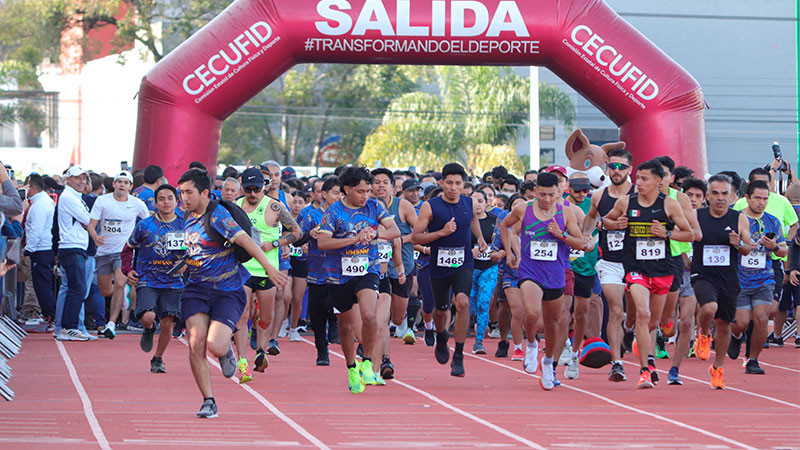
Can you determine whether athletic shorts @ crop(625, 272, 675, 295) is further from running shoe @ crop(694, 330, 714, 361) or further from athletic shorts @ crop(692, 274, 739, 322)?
running shoe @ crop(694, 330, 714, 361)

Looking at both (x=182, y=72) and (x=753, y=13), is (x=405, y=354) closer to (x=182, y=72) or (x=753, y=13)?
(x=182, y=72)

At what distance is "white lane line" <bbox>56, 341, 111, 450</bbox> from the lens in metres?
7.60

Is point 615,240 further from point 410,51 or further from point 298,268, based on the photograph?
point 410,51

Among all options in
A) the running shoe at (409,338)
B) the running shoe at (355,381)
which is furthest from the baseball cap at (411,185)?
the running shoe at (355,381)

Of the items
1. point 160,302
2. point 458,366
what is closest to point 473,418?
point 458,366

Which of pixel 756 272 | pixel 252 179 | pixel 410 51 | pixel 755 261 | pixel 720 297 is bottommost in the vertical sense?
pixel 720 297

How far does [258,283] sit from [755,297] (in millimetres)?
4744

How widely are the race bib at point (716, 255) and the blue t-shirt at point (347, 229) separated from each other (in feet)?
9.67

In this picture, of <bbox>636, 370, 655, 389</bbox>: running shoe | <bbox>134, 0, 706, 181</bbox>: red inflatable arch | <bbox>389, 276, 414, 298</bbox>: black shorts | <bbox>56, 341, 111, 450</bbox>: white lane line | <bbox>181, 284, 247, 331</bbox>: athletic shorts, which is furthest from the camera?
<bbox>134, 0, 706, 181</bbox>: red inflatable arch

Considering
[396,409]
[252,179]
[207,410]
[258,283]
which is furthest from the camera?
[258,283]

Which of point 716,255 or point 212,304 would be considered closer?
point 212,304

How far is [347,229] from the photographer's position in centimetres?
1002

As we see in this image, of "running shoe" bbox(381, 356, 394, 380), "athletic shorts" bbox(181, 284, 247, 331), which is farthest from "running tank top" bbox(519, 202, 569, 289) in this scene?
"athletic shorts" bbox(181, 284, 247, 331)

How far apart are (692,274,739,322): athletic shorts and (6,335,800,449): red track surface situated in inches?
25.8
